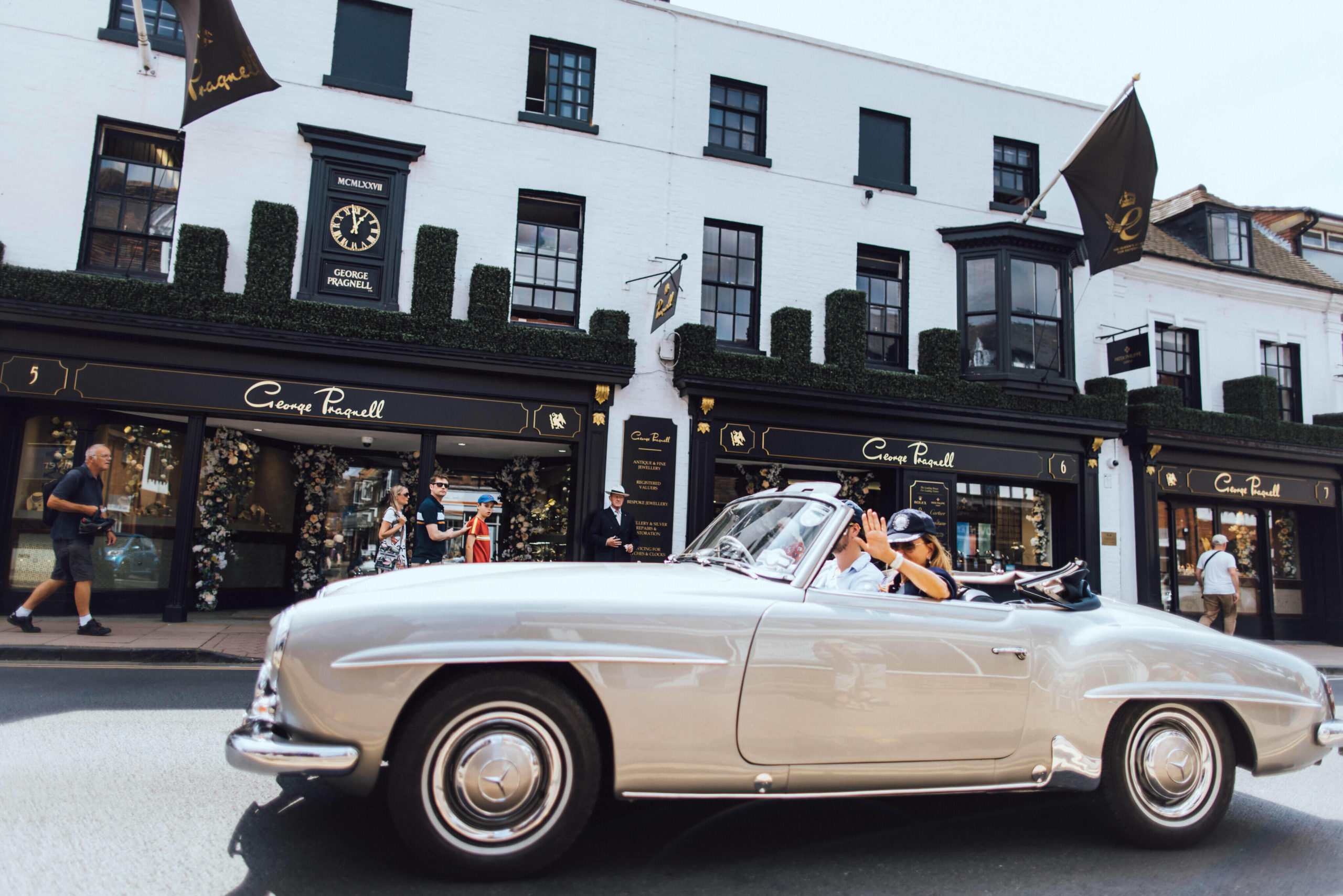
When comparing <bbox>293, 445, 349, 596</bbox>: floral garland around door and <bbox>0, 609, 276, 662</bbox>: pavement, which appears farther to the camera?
<bbox>293, 445, 349, 596</bbox>: floral garland around door

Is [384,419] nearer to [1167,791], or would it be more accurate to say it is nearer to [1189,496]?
[1167,791]

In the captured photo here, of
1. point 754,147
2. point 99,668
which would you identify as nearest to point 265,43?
point 754,147

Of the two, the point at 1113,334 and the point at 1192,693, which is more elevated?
the point at 1113,334

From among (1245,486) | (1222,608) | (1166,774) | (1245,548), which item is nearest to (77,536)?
(1166,774)

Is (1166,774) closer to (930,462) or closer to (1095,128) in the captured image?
(930,462)

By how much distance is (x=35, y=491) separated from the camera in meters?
9.94

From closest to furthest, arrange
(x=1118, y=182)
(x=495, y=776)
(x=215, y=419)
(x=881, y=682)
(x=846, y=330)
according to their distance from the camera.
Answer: (x=495, y=776)
(x=881, y=682)
(x=215, y=419)
(x=1118, y=182)
(x=846, y=330)

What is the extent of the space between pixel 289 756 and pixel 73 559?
24.3 ft

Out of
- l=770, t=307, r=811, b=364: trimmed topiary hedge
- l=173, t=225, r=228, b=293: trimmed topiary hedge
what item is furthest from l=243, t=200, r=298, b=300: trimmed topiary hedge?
l=770, t=307, r=811, b=364: trimmed topiary hedge

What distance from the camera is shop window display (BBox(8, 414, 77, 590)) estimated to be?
384 inches

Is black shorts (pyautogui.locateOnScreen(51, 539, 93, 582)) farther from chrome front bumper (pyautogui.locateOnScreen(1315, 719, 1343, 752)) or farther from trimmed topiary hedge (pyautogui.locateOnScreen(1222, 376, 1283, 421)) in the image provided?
trimmed topiary hedge (pyautogui.locateOnScreen(1222, 376, 1283, 421))

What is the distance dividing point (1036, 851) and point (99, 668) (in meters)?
7.45

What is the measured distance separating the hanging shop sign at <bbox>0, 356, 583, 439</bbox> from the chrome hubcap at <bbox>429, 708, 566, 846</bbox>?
828 centimetres

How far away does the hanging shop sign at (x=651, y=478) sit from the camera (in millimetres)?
11219
